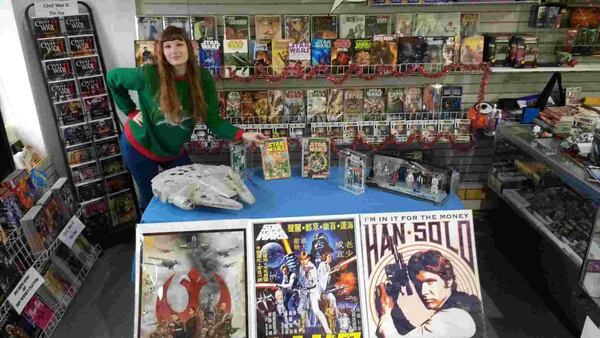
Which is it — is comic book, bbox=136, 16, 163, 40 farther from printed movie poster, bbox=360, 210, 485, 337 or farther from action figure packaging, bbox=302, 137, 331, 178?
printed movie poster, bbox=360, 210, 485, 337

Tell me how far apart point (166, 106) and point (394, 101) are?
63.5 inches

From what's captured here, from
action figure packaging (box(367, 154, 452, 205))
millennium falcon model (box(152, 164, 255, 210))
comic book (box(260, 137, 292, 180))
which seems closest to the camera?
millennium falcon model (box(152, 164, 255, 210))

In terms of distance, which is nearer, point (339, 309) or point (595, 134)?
point (339, 309)

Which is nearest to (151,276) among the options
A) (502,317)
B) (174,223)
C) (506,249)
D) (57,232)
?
(174,223)

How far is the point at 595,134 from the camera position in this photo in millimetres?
2588

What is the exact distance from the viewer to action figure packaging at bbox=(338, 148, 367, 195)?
2.43 meters

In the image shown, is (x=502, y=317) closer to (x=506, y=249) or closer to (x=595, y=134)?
(x=506, y=249)

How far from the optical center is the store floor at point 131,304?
278 cm

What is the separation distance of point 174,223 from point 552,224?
7.61ft

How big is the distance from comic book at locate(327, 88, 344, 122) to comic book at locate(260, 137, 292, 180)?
0.76m

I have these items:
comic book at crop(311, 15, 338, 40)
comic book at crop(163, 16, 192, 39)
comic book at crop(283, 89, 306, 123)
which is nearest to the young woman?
comic book at crop(163, 16, 192, 39)

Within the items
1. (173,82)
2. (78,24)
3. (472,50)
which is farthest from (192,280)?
(472,50)

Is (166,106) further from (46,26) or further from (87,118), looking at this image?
(46,26)

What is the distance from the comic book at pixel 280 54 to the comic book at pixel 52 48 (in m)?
1.41
